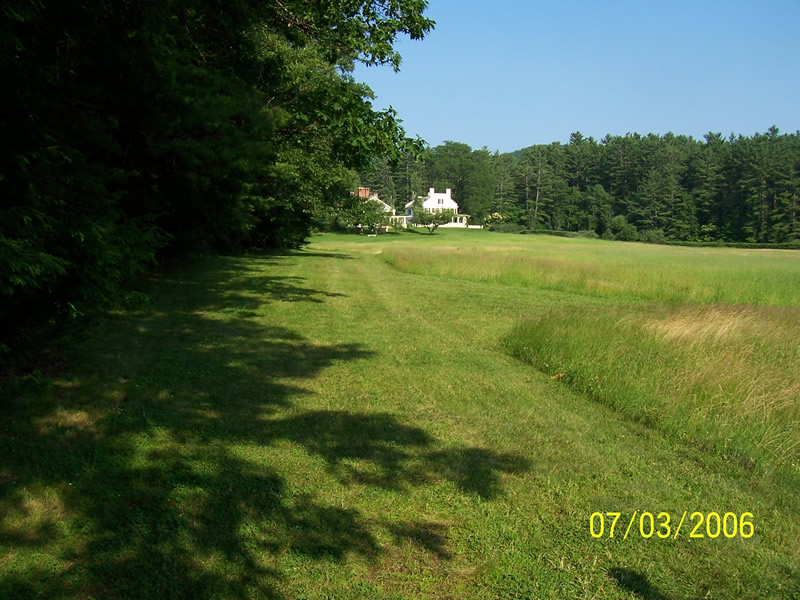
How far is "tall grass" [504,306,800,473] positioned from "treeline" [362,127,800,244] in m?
66.3

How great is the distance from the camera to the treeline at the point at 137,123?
5.09 metres

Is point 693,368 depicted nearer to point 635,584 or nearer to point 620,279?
point 635,584

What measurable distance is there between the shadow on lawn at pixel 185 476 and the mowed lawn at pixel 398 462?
17 millimetres

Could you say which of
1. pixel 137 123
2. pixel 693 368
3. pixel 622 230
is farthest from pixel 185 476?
pixel 622 230

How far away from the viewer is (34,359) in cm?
632

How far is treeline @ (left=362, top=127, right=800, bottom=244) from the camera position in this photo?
281 ft

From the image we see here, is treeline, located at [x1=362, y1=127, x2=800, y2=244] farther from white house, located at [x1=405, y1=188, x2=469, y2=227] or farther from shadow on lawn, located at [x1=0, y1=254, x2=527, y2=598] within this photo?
shadow on lawn, located at [x1=0, y1=254, x2=527, y2=598]

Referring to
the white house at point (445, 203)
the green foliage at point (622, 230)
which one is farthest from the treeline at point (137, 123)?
the white house at point (445, 203)

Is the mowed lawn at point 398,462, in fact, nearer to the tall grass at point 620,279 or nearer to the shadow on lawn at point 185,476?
the shadow on lawn at point 185,476

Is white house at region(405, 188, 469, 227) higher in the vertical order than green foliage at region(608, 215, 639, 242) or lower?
higher

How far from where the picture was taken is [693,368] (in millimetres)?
6809

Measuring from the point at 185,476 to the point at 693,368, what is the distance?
17.6 ft

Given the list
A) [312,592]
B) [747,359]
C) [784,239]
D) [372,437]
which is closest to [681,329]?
[747,359]

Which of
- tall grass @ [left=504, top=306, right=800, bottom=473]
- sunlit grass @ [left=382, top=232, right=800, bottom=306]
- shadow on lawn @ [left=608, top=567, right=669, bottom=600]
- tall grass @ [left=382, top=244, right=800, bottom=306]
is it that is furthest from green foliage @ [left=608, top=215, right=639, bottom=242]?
shadow on lawn @ [left=608, top=567, right=669, bottom=600]
